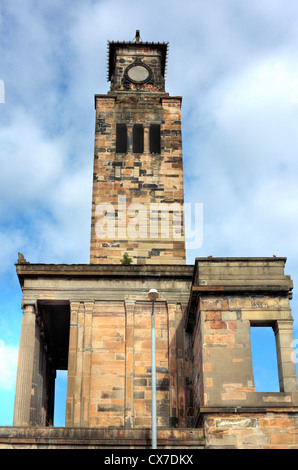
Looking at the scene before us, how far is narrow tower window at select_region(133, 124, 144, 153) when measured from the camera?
133ft

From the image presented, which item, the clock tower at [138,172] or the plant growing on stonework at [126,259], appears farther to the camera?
the clock tower at [138,172]

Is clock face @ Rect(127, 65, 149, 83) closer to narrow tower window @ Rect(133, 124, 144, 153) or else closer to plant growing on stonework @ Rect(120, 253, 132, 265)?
narrow tower window @ Rect(133, 124, 144, 153)

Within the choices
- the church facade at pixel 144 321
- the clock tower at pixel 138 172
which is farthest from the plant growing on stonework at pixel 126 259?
the clock tower at pixel 138 172

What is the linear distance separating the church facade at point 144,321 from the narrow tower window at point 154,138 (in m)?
0.09

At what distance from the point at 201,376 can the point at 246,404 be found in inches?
93.5

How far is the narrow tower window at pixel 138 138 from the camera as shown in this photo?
40.6 meters

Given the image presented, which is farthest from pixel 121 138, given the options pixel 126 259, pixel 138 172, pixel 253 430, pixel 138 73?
pixel 253 430

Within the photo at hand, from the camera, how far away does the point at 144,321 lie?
1252 inches

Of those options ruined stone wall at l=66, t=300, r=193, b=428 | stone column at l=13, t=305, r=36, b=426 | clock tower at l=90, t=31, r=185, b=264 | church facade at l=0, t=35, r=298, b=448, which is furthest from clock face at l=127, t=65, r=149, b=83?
stone column at l=13, t=305, r=36, b=426

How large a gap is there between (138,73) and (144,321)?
21.1m

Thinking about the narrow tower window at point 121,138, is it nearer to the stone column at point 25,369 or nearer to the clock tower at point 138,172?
the clock tower at point 138,172

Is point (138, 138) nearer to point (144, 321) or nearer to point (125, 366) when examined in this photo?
point (144, 321)
